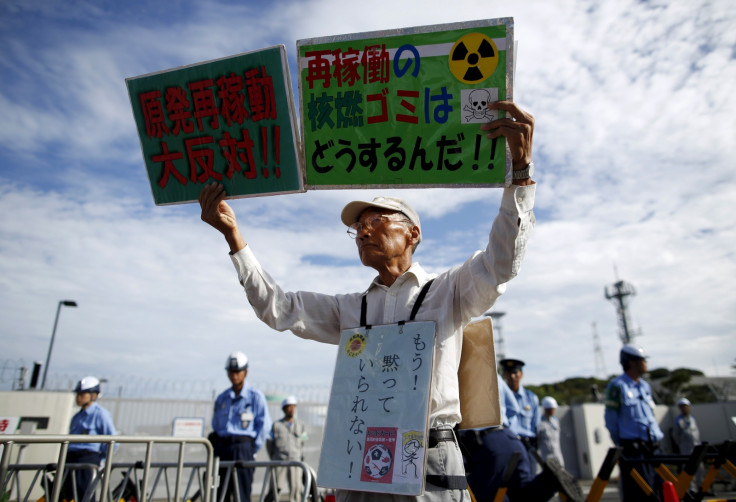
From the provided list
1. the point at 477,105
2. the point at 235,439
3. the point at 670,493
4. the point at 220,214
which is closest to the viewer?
the point at 477,105

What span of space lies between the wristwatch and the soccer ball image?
4.02ft

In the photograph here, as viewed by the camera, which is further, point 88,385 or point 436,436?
point 88,385

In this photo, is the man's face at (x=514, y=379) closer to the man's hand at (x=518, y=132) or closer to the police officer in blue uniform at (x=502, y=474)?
the police officer in blue uniform at (x=502, y=474)

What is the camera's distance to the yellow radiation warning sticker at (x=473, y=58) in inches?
88.8

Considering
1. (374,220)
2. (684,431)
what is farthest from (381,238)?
(684,431)

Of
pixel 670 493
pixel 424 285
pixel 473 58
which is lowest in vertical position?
pixel 670 493

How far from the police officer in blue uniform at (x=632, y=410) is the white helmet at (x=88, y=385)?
7.08m

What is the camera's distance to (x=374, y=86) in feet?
7.91

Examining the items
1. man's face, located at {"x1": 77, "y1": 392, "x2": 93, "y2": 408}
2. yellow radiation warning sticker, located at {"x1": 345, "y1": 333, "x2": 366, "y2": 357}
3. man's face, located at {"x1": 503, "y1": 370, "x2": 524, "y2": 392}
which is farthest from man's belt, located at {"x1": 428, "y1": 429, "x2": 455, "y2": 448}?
man's face, located at {"x1": 77, "y1": 392, "x2": 93, "y2": 408}

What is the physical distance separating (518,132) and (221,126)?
1434 mm

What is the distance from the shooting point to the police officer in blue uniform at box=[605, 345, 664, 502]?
6.21 metres

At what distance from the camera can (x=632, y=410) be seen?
6.28m

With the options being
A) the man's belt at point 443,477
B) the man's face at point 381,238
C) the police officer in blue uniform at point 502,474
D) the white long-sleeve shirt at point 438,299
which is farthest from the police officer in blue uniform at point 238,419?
the man's belt at point 443,477

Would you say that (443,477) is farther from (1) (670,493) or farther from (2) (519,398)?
(2) (519,398)
